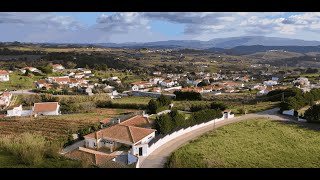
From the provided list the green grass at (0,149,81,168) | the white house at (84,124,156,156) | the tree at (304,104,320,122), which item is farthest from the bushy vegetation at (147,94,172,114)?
the green grass at (0,149,81,168)

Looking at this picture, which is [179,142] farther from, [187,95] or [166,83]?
[166,83]

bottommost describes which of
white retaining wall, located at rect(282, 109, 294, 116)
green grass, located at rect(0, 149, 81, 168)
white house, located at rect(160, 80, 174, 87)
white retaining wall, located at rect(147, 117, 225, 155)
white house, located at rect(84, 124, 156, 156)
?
white house, located at rect(160, 80, 174, 87)

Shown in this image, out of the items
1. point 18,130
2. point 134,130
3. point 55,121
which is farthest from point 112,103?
point 134,130

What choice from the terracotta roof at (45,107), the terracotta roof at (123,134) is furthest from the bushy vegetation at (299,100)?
the terracotta roof at (45,107)

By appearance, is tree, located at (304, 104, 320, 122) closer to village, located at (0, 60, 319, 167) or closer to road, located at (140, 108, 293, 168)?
road, located at (140, 108, 293, 168)
